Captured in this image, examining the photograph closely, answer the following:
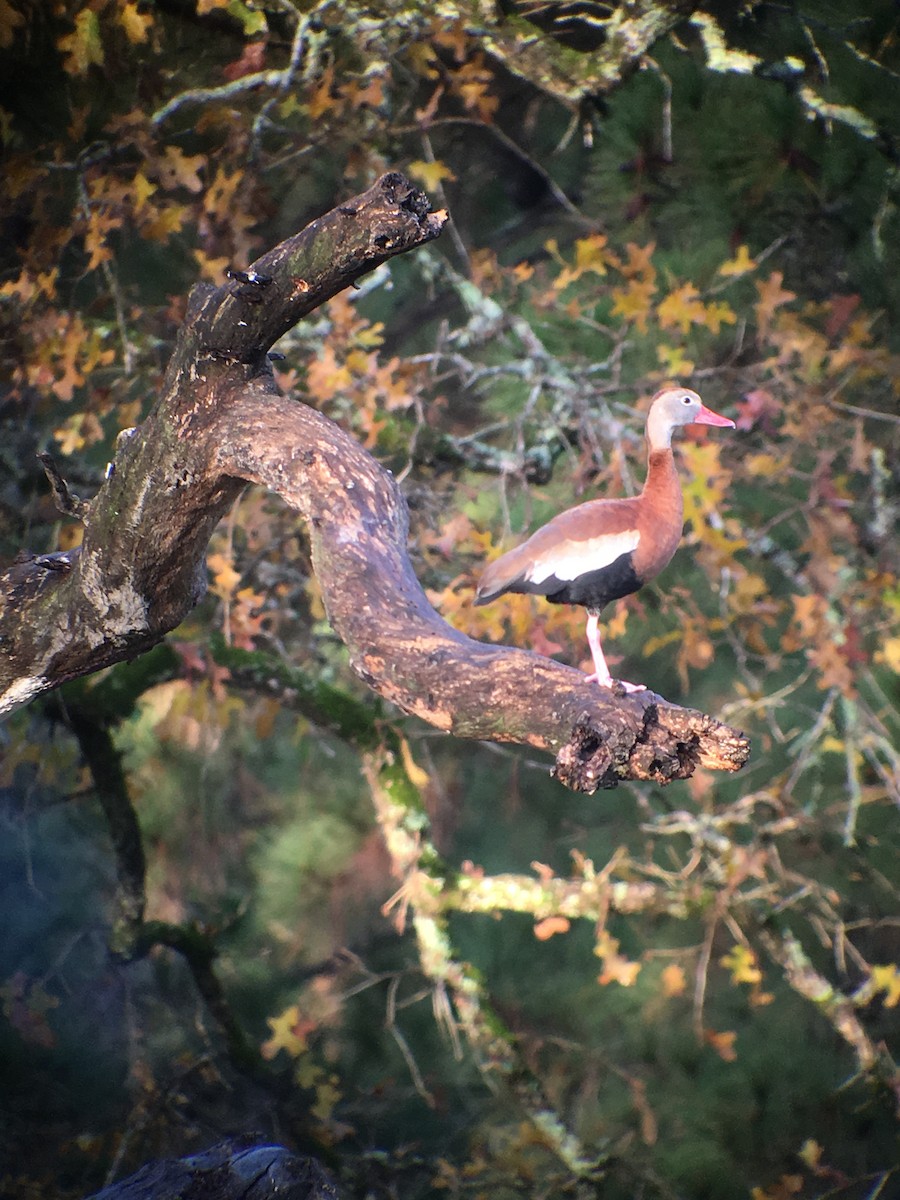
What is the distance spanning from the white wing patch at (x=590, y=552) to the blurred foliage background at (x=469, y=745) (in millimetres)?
1047

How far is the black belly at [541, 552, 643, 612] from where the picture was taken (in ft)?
4.10

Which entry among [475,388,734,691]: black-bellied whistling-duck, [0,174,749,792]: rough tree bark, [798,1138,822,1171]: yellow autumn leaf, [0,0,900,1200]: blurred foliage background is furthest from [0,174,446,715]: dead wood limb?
[798,1138,822,1171]: yellow autumn leaf

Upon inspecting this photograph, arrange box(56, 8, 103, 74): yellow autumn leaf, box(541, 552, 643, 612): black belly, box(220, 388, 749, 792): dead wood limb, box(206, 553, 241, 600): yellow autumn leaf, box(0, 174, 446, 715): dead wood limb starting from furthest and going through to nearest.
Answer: box(56, 8, 103, 74): yellow autumn leaf < box(206, 553, 241, 600): yellow autumn leaf < box(541, 552, 643, 612): black belly < box(0, 174, 446, 715): dead wood limb < box(220, 388, 749, 792): dead wood limb

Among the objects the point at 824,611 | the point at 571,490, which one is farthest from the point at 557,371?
the point at 824,611

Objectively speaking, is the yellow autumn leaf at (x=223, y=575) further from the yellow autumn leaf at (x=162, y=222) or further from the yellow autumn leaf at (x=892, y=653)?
the yellow autumn leaf at (x=892, y=653)

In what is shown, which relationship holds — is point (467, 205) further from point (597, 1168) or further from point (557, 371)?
point (597, 1168)

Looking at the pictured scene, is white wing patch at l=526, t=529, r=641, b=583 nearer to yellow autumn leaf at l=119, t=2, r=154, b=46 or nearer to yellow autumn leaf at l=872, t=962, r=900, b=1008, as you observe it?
yellow autumn leaf at l=872, t=962, r=900, b=1008

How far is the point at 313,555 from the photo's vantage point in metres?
1.06

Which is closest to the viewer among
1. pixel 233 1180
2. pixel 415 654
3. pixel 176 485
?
pixel 415 654

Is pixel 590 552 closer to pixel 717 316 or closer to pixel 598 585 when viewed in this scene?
pixel 598 585

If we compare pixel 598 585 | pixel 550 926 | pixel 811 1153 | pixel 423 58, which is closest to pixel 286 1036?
pixel 550 926

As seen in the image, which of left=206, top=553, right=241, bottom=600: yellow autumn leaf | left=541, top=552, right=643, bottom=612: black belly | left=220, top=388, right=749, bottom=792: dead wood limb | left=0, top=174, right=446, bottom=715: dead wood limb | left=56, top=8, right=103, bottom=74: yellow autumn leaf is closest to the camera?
left=220, top=388, right=749, bottom=792: dead wood limb

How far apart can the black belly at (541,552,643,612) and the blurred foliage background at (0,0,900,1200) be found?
1.03 m

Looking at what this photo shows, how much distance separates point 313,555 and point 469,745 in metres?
1.41
